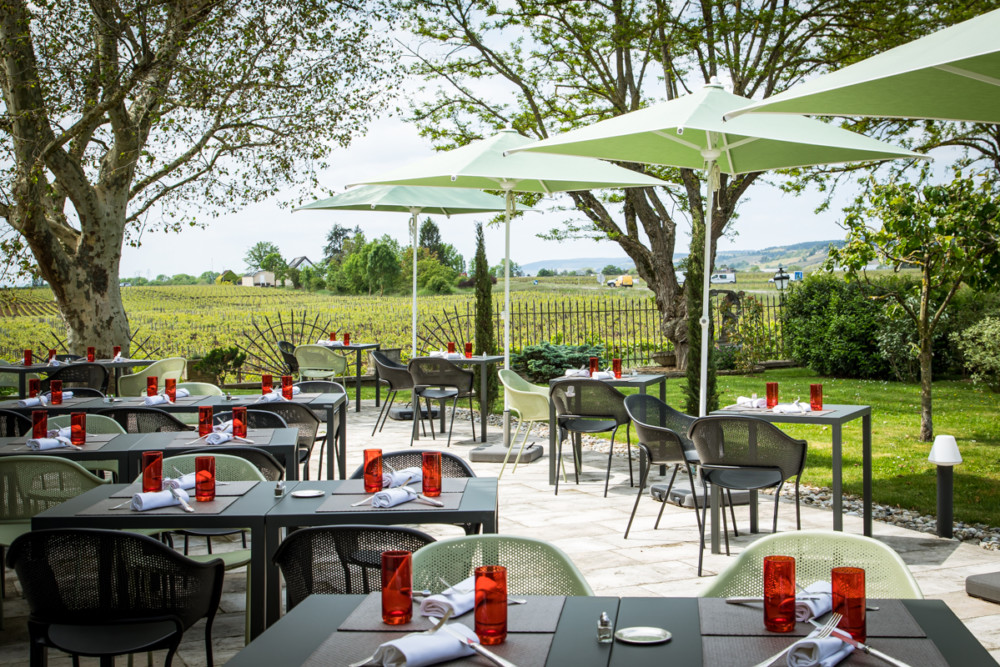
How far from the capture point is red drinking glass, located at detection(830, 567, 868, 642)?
1.75 m

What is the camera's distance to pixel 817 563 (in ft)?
7.93

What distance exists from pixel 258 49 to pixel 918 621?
1165 centimetres

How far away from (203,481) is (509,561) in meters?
1.35

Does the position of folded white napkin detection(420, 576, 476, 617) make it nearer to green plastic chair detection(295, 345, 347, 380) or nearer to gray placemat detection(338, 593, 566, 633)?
gray placemat detection(338, 593, 566, 633)

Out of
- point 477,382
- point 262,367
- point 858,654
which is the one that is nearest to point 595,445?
point 477,382

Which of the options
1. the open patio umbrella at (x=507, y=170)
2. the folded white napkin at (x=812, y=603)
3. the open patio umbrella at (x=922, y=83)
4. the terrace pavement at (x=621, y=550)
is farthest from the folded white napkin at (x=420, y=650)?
the open patio umbrella at (x=507, y=170)

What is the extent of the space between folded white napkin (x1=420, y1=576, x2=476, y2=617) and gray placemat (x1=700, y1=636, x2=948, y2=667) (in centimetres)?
52

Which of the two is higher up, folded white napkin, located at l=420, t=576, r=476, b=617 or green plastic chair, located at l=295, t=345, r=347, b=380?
green plastic chair, located at l=295, t=345, r=347, b=380

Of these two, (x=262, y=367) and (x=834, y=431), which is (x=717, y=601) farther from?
(x=262, y=367)

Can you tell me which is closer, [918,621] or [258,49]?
[918,621]

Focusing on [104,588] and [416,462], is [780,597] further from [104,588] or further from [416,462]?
[416,462]

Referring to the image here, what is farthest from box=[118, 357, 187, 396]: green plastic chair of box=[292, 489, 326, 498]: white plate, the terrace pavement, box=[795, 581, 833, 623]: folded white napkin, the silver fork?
the silver fork

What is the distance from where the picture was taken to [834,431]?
494cm

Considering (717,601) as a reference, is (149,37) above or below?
above
